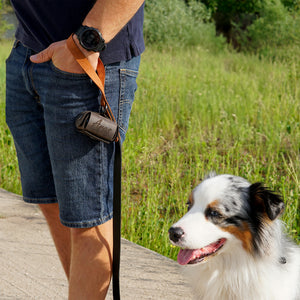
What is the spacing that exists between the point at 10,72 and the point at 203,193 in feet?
3.42

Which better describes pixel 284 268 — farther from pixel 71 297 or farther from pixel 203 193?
pixel 71 297

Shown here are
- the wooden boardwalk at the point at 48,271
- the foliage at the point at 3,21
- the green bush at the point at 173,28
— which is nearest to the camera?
the wooden boardwalk at the point at 48,271

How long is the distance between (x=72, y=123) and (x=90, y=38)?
1.09 ft

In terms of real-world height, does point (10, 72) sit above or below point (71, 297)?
above

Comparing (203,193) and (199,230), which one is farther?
(203,193)

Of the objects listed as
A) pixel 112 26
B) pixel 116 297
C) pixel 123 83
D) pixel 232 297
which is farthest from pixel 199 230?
pixel 112 26

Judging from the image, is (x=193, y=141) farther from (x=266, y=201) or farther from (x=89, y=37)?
(x=89, y=37)

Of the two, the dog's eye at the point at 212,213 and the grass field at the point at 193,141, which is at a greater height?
the dog's eye at the point at 212,213

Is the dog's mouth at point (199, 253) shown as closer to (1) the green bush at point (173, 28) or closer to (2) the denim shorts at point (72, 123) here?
(2) the denim shorts at point (72, 123)

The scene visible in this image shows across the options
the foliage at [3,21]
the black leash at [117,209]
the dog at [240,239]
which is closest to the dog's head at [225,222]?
the dog at [240,239]

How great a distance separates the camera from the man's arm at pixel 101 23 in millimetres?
1521

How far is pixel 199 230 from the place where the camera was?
1.86 m

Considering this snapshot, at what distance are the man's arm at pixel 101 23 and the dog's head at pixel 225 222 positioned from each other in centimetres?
81

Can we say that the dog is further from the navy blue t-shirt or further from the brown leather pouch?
the navy blue t-shirt
